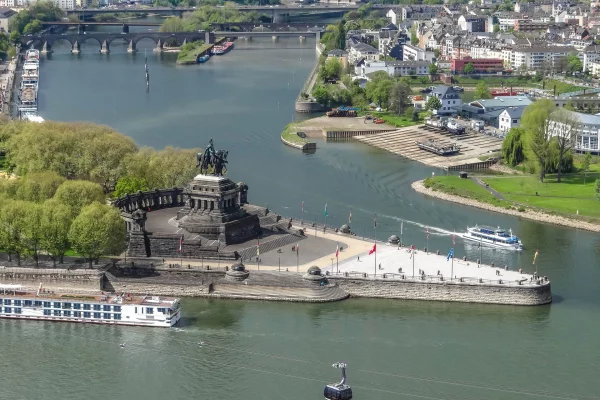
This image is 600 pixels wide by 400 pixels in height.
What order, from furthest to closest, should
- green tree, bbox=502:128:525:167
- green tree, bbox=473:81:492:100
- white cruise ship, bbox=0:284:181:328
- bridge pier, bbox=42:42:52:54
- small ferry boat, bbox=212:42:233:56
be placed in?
1. bridge pier, bbox=42:42:52:54
2. small ferry boat, bbox=212:42:233:56
3. green tree, bbox=473:81:492:100
4. green tree, bbox=502:128:525:167
5. white cruise ship, bbox=0:284:181:328

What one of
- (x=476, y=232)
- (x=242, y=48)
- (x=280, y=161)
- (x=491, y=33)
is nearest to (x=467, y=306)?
(x=476, y=232)

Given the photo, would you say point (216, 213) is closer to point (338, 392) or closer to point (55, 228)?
point (55, 228)

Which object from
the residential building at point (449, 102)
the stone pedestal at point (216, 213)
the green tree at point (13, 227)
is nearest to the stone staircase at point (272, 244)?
the stone pedestal at point (216, 213)

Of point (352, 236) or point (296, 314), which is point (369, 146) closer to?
point (352, 236)

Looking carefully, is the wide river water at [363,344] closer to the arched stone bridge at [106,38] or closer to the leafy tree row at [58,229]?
the leafy tree row at [58,229]

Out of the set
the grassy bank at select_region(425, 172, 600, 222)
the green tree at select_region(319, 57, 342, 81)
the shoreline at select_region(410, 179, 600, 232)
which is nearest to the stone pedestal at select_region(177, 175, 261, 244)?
the shoreline at select_region(410, 179, 600, 232)

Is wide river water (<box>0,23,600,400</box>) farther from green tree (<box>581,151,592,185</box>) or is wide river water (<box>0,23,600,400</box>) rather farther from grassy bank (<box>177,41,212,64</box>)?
grassy bank (<box>177,41,212,64</box>)
